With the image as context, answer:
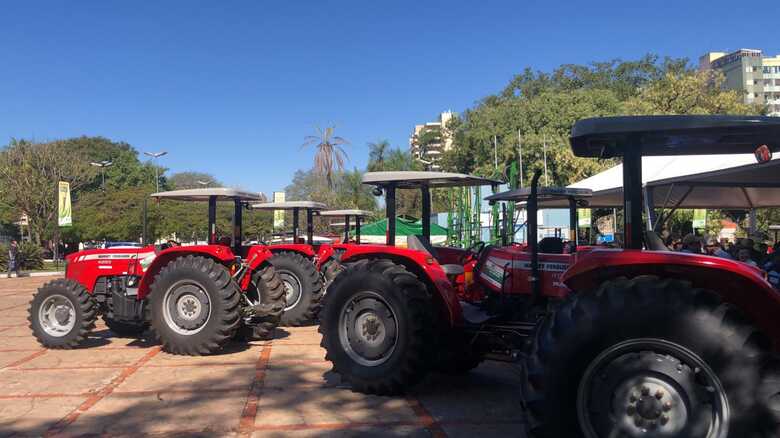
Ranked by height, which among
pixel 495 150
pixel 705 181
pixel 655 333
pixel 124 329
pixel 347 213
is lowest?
pixel 124 329

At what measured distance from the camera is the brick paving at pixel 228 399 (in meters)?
4.69

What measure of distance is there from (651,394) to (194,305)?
5927 mm

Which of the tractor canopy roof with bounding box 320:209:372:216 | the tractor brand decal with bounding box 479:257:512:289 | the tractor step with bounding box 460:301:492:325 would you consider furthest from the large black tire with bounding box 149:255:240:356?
the tractor canopy roof with bounding box 320:209:372:216

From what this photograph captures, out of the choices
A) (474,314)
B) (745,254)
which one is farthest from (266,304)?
(745,254)

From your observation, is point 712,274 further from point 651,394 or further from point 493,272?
point 493,272

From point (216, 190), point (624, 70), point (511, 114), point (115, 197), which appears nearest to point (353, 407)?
point (216, 190)

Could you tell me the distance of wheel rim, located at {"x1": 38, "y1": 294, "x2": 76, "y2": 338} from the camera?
26.4 feet

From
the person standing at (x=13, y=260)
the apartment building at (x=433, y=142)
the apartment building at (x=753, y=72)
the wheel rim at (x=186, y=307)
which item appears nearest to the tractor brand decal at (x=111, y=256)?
the wheel rim at (x=186, y=307)

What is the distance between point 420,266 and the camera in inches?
229

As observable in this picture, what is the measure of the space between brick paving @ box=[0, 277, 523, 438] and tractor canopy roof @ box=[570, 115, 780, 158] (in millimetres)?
2281

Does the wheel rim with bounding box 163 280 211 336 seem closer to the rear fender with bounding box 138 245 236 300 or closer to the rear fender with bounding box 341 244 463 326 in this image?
the rear fender with bounding box 138 245 236 300

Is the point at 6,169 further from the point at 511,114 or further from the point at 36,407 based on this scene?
the point at 36,407

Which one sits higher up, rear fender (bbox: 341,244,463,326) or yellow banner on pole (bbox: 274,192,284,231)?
yellow banner on pole (bbox: 274,192,284,231)

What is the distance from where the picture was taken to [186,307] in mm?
7656
